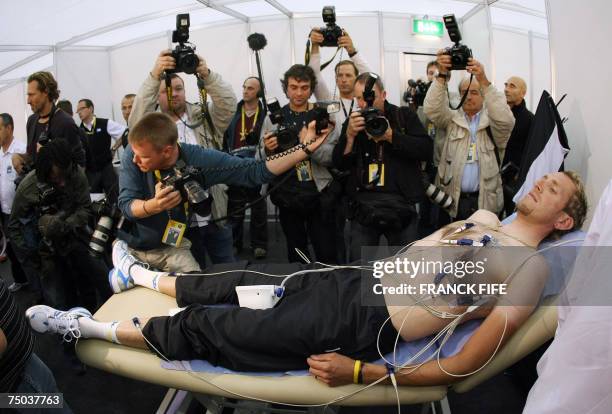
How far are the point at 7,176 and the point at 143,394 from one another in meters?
2.18

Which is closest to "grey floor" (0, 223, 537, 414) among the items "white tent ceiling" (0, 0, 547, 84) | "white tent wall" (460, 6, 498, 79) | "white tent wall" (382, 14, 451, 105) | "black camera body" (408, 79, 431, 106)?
"black camera body" (408, 79, 431, 106)

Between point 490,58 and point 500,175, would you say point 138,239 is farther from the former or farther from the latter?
point 490,58

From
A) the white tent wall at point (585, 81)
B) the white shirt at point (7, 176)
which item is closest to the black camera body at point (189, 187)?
the white tent wall at point (585, 81)

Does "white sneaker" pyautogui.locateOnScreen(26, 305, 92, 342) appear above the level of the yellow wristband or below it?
above

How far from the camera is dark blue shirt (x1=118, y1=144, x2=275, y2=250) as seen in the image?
211cm

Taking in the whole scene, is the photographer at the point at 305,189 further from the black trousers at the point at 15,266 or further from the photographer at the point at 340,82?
the black trousers at the point at 15,266

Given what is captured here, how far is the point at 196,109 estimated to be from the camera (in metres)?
2.96

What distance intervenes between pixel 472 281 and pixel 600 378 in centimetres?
63

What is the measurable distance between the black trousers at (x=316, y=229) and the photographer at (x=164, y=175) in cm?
67

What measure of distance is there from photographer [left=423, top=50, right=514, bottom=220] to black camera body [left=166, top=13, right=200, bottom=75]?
1416mm

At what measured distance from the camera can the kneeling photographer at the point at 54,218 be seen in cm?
241

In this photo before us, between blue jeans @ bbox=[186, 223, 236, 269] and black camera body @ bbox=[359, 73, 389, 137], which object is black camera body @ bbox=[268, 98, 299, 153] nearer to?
black camera body @ bbox=[359, 73, 389, 137]

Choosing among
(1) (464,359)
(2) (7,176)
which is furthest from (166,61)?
(1) (464,359)

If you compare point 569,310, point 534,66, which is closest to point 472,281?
point 569,310
